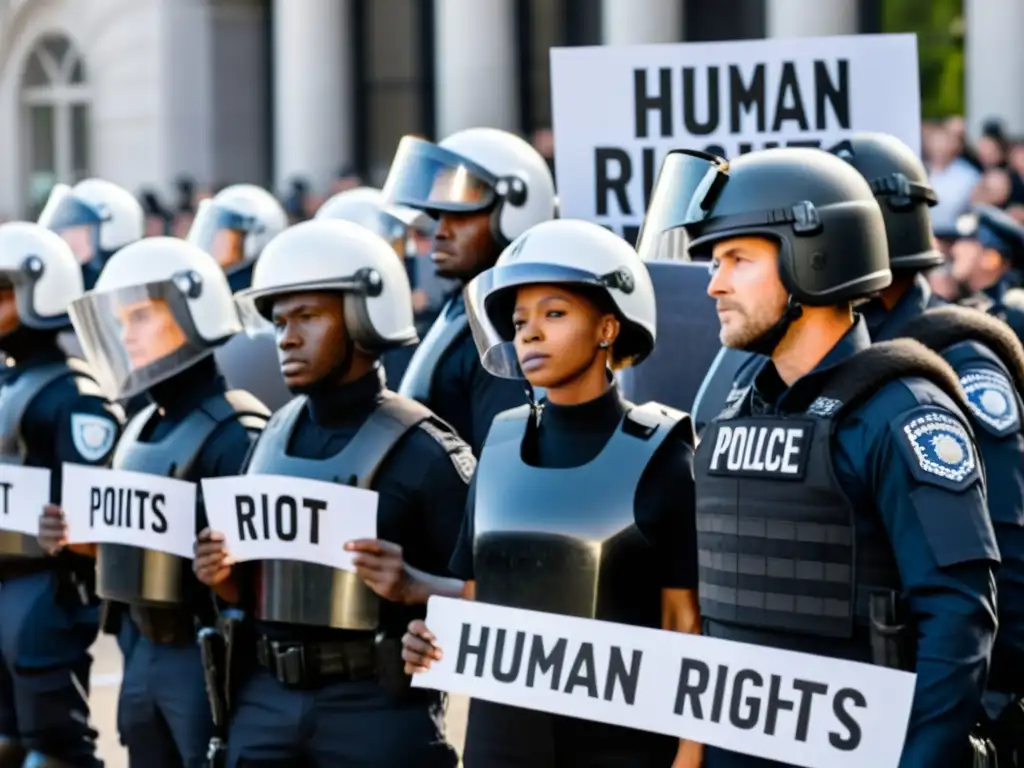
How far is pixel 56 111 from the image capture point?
28031 mm

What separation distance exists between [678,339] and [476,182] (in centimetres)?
90

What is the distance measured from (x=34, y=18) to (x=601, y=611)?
2430cm

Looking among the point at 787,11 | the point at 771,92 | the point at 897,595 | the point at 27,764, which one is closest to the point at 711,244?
the point at 897,595

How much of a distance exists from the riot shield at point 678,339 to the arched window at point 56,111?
879 inches

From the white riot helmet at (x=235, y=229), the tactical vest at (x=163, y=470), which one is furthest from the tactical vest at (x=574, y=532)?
the white riot helmet at (x=235, y=229)

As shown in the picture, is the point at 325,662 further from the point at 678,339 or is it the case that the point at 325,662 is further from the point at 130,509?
the point at 678,339

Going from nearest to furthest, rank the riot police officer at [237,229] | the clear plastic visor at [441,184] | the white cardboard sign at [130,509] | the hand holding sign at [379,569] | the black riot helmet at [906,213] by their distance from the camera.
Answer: the black riot helmet at [906,213] < the hand holding sign at [379,569] < the white cardboard sign at [130,509] < the clear plastic visor at [441,184] < the riot police officer at [237,229]

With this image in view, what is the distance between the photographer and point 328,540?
215 inches

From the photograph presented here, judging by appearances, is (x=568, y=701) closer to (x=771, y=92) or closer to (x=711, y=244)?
(x=711, y=244)

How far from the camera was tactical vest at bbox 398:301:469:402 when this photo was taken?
21.3 feet

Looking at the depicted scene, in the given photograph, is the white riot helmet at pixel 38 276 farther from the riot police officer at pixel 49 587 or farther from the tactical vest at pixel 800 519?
the tactical vest at pixel 800 519

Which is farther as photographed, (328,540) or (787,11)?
(787,11)

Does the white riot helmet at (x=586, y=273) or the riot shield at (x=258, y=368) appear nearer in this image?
the white riot helmet at (x=586, y=273)

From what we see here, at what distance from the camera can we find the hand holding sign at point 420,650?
483cm
